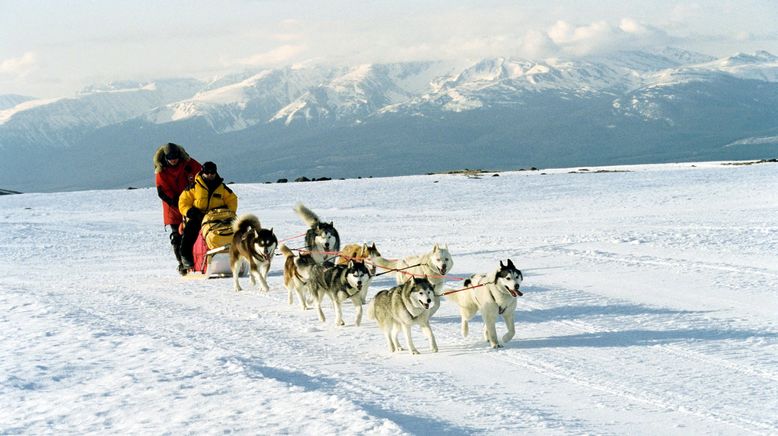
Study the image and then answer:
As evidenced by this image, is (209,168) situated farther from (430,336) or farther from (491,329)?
(491,329)

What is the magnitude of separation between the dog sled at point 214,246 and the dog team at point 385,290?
55 centimetres

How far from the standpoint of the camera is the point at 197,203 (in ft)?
44.8

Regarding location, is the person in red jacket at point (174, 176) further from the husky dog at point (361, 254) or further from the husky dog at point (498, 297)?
the husky dog at point (498, 297)

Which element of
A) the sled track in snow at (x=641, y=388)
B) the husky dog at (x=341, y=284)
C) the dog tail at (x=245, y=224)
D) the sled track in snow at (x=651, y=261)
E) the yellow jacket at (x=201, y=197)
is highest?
the yellow jacket at (x=201, y=197)

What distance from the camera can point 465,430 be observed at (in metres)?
5.60

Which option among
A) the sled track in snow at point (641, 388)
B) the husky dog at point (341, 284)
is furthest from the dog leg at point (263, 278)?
the sled track in snow at point (641, 388)

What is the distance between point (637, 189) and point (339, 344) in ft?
81.4

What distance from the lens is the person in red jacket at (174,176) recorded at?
1406cm

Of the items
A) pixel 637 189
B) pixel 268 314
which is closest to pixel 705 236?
pixel 268 314

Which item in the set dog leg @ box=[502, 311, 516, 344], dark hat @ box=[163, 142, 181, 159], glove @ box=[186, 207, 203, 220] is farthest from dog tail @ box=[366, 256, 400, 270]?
dark hat @ box=[163, 142, 181, 159]

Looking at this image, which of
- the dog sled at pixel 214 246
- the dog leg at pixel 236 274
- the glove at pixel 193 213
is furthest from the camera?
the glove at pixel 193 213

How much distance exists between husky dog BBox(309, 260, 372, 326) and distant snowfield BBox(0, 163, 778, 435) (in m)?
0.26

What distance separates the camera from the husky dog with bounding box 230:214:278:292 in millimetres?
11719

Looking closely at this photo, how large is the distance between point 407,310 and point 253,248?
14.9ft
